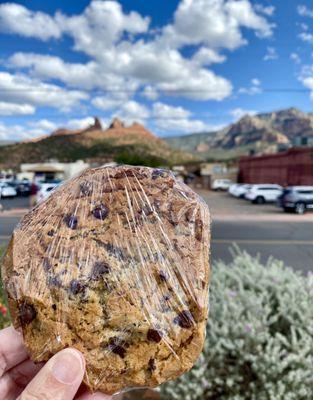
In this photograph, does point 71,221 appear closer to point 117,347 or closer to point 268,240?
point 117,347

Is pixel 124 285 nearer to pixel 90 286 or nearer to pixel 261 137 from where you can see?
pixel 90 286

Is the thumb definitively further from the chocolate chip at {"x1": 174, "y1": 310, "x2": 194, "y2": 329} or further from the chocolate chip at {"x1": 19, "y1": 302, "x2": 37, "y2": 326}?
the chocolate chip at {"x1": 174, "y1": 310, "x2": 194, "y2": 329}

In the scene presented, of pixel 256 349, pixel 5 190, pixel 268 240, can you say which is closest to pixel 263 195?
pixel 268 240

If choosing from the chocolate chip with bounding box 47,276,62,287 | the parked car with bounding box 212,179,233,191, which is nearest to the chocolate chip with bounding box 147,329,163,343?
the chocolate chip with bounding box 47,276,62,287

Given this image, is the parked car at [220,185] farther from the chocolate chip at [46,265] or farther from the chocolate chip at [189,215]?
the chocolate chip at [46,265]

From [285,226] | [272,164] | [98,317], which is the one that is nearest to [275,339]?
[98,317]

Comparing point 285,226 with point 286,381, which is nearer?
point 286,381
